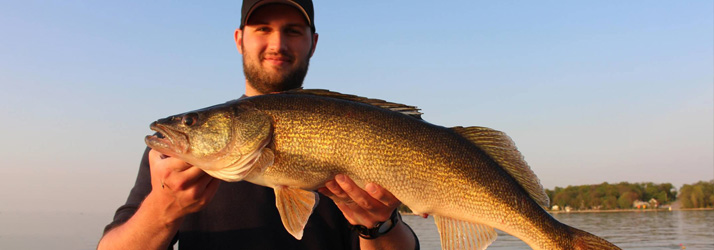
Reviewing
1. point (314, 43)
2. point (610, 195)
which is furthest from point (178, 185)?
point (610, 195)

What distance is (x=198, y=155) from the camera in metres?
3.20

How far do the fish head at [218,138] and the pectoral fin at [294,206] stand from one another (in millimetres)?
346

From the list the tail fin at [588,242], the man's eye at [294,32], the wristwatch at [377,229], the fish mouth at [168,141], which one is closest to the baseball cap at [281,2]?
the man's eye at [294,32]

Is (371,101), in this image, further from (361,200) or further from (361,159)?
(361,200)

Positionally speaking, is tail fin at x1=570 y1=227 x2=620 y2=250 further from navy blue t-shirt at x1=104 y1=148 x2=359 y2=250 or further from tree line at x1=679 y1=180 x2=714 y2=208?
tree line at x1=679 y1=180 x2=714 y2=208

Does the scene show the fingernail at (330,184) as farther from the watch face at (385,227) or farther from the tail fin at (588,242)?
the tail fin at (588,242)

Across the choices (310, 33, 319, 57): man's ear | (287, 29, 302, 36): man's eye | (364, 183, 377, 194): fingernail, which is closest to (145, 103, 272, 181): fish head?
(364, 183, 377, 194): fingernail

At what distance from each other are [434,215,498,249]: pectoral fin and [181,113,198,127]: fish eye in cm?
195

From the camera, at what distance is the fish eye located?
132 inches

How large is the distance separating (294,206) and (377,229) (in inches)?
33.3

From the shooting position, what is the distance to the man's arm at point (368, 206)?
3.40 m

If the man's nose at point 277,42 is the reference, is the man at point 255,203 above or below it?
below

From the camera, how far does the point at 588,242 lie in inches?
134

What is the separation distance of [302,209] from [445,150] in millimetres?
1147
